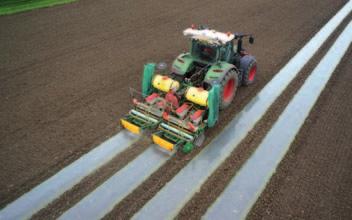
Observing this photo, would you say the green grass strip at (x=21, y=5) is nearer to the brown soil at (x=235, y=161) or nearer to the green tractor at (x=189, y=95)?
the green tractor at (x=189, y=95)

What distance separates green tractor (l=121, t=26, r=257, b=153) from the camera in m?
7.89

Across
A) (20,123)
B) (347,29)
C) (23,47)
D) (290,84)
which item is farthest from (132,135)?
(347,29)

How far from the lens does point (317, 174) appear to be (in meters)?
7.21

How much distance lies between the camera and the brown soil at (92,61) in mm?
7695

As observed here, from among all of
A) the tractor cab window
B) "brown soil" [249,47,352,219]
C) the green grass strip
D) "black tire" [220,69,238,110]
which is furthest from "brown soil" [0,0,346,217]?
"brown soil" [249,47,352,219]

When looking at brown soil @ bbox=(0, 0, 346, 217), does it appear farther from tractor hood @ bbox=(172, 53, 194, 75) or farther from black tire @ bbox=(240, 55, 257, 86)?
tractor hood @ bbox=(172, 53, 194, 75)

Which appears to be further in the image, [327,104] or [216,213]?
[327,104]

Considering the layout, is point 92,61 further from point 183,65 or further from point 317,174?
point 317,174

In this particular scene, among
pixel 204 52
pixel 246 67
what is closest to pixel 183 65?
pixel 204 52

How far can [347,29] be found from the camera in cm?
1597

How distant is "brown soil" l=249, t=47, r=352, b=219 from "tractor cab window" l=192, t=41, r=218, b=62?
3.19 metres

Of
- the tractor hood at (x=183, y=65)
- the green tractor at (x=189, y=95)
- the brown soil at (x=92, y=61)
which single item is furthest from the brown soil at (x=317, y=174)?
the tractor hood at (x=183, y=65)

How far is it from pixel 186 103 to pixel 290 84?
14.7 ft

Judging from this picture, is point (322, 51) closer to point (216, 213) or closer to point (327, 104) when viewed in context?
point (327, 104)
